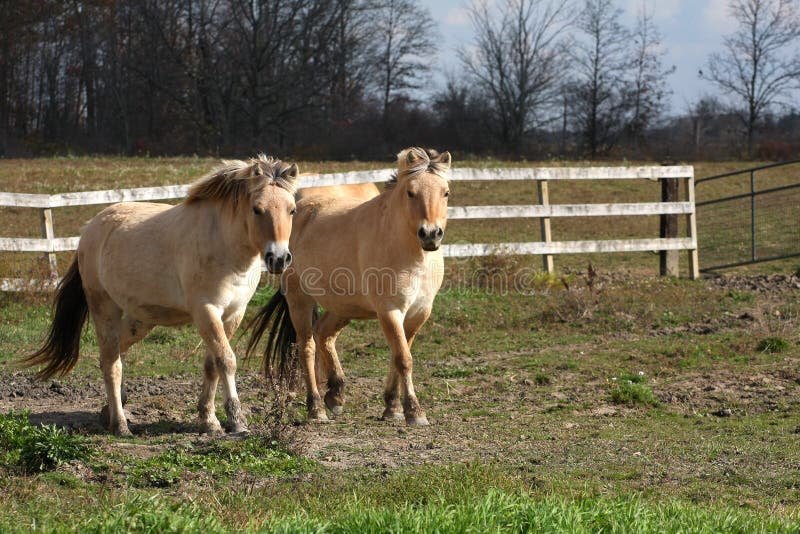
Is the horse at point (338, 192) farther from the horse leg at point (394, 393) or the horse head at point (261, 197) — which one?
the horse head at point (261, 197)

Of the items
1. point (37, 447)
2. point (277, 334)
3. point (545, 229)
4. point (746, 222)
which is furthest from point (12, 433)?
point (746, 222)

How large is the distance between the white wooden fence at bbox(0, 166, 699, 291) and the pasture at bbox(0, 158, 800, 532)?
1.19 ft

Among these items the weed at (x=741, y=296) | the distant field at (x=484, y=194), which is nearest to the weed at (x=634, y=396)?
the weed at (x=741, y=296)

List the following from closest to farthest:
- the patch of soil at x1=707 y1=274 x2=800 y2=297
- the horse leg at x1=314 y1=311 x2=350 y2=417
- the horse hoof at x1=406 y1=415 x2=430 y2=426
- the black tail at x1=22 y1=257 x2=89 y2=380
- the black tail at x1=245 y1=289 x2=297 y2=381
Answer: the horse hoof at x1=406 y1=415 x2=430 y2=426 < the black tail at x1=22 y1=257 x2=89 y2=380 < the horse leg at x1=314 y1=311 x2=350 y2=417 < the black tail at x1=245 y1=289 x2=297 y2=381 < the patch of soil at x1=707 y1=274 x2=800 y2=297

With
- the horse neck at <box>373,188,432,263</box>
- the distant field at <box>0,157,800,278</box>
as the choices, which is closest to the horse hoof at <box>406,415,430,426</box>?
the horse neck at <box>373,188,432,263</box>

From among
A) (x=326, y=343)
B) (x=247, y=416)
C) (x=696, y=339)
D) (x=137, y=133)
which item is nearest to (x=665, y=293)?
(x=696, y=339)

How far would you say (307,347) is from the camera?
26.1 ft

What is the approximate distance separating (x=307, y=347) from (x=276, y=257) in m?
2.04

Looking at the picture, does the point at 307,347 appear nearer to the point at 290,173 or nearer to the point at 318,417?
the point at 318,417

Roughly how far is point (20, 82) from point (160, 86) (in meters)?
7.08

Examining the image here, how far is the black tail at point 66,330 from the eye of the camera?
289 inches

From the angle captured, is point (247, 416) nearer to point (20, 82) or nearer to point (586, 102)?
point (586, 102)

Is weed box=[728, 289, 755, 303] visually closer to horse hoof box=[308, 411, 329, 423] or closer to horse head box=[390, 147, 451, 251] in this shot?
horse head box=[390, 147, 451, 251]

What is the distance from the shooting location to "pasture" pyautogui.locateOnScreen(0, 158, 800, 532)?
13.9 ft
